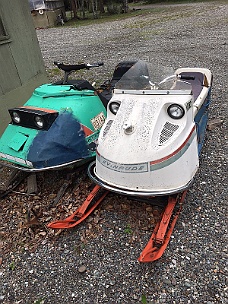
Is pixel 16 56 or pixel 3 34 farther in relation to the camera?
pixel 16 56

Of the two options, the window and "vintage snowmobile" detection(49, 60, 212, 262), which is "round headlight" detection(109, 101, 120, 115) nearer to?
"vintage snowmobile" detection(49, 60, 212, 262)

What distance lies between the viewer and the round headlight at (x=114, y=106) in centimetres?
291

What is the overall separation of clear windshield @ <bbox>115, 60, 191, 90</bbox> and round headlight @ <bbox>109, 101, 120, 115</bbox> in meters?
0.17

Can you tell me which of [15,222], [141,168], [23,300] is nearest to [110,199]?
[141,168]

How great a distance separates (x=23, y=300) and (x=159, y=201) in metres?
1.45

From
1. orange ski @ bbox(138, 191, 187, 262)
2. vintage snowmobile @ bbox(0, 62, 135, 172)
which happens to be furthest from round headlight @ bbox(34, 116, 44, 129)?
orange ski @ bbox(138, 191, 187, 262)

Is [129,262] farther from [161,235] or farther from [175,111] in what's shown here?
[175,111]

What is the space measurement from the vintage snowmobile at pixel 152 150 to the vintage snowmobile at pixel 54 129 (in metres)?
0.41

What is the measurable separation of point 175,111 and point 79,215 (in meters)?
1.33

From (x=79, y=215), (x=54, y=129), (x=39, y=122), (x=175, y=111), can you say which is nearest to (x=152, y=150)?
(x=175, y=111)

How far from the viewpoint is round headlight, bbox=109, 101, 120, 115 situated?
9.55 feet

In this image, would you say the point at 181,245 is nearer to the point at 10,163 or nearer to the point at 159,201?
the point at 159,201

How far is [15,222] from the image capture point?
308cm

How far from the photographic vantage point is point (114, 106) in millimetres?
2930
